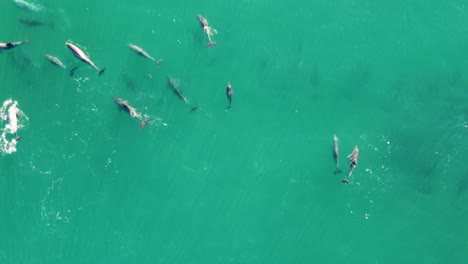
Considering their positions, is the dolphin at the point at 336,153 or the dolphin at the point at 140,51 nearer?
the dolphin at the point at 336,153

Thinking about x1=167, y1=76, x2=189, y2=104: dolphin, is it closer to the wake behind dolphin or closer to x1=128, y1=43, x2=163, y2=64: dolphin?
x1=128, y1=43, x2=163, y2=64: dolphin

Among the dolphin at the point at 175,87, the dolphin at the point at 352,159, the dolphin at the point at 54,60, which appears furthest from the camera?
the dolphin at the point at 54,60

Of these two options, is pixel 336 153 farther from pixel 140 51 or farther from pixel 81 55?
pixel 81 55

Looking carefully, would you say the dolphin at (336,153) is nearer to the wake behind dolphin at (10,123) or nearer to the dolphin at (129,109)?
the dolphin at (129,109)

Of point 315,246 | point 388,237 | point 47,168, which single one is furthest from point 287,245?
point 47,168

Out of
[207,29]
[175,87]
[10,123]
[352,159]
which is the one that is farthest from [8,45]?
[352,159]

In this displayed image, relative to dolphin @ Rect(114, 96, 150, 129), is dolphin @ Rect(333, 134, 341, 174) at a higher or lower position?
higher

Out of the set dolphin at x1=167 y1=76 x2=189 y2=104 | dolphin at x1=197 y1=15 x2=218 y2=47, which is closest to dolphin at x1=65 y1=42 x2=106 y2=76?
dolphin at x1=167 y1=76 x2=189 y2=104

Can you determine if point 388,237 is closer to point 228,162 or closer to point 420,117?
point 420,117

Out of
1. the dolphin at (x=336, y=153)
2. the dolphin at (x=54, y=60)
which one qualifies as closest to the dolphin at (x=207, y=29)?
the dolphin at (x=54, y=60)
